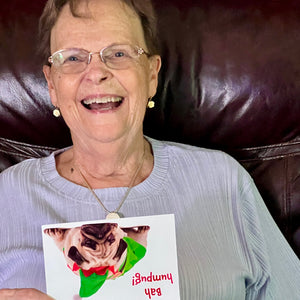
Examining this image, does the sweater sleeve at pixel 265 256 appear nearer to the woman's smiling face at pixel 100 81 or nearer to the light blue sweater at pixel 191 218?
the light blue sweater at pixel 191 218

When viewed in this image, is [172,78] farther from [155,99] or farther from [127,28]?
[127,28]

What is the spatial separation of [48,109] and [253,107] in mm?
533

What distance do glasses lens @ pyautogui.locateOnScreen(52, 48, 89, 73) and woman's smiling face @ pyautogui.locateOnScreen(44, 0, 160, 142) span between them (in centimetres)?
1

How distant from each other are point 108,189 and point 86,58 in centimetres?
29

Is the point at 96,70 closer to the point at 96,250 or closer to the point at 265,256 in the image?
the point at 96,250

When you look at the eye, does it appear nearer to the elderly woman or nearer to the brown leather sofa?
the elderly woman

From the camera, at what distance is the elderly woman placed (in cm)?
107

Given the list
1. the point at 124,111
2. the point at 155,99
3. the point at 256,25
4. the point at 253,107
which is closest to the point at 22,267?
the point at 124,111

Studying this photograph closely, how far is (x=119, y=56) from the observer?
109 cm

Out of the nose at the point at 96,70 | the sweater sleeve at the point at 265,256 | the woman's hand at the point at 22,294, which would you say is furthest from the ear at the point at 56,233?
the sweater sleeve at the point at 265,256

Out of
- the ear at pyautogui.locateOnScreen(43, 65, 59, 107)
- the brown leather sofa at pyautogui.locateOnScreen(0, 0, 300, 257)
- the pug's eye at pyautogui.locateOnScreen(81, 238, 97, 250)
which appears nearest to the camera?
the pug's eye at pyautogui.locateOnScreen(81, 238, 97, 250)

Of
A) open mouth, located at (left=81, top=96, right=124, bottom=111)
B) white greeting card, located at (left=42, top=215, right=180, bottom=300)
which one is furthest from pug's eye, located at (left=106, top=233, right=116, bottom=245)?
open mouth, located at (left=81, top=96, right=124, bottom=111)

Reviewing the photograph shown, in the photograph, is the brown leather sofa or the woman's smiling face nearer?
the woman's smiling face

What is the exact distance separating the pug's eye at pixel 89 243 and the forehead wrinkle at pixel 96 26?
41 cm
